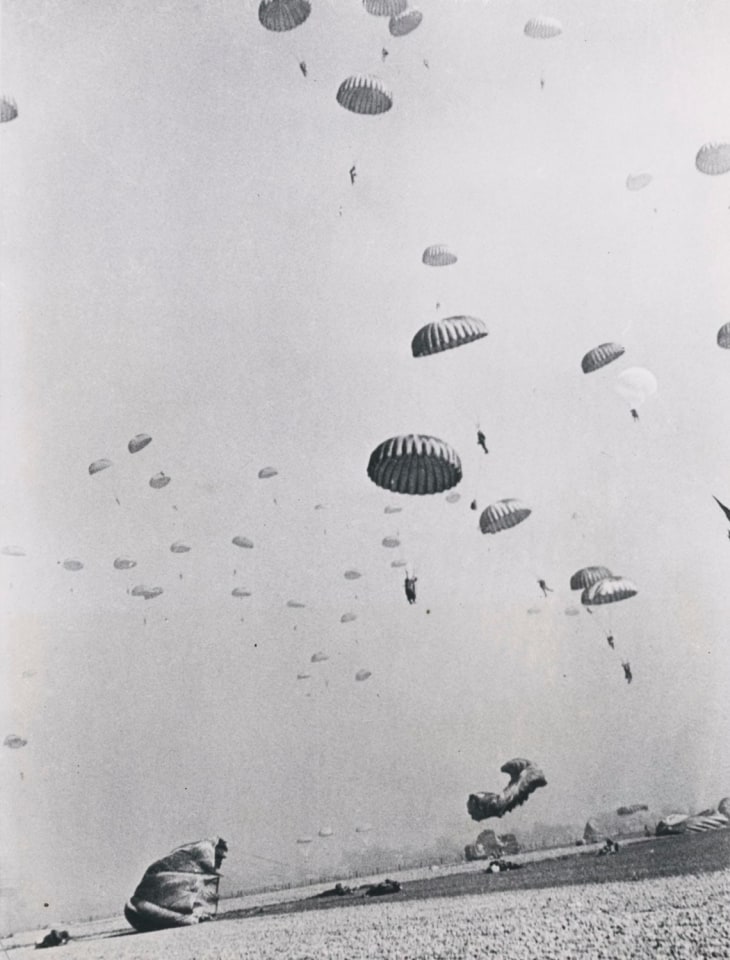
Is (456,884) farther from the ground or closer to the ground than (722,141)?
closer to the ground

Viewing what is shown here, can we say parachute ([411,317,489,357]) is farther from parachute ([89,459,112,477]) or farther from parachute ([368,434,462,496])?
parachute ([89,459,112,477])

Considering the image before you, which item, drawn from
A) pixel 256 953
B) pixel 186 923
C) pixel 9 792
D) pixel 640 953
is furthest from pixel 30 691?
pixel 640 953

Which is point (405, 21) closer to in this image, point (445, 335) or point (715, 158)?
point (445, 335)

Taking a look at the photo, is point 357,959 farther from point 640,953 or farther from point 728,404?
point 728,404

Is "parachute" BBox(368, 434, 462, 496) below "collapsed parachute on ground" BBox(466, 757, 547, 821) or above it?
above

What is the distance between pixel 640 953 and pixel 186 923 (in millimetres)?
8125

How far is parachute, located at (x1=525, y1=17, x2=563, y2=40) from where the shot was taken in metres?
12.0

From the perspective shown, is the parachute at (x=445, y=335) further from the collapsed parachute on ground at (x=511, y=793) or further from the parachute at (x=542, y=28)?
the collapsed parachute on ground at (x=511, y=793)

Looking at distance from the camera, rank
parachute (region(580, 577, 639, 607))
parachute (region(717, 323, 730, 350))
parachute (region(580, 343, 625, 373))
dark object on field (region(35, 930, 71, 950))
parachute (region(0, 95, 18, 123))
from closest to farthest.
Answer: parachute (region(0, 95, 18, 123))
parachute (region(717, 323, 730, 350))
dark object on field (region(35, 930, 71, 950))
parachute (region(580, 577, 639, 607))
parachute (region(580, 343, 625, 373))

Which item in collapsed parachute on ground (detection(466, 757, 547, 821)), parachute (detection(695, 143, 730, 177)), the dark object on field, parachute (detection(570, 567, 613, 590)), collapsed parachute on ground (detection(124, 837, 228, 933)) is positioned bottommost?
the dark object on field

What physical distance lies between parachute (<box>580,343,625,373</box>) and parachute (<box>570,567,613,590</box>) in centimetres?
378

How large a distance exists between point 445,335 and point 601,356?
3.67 m

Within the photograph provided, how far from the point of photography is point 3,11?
9.97 meters

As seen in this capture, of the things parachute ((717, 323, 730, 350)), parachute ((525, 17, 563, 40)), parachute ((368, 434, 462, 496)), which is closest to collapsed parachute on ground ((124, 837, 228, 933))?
parachute ((368, 434, 462, 496))
